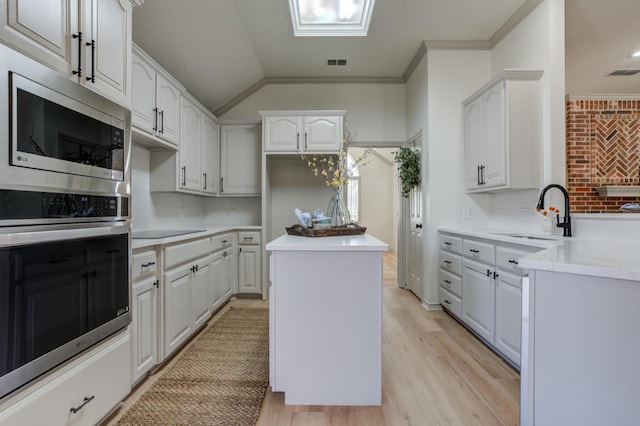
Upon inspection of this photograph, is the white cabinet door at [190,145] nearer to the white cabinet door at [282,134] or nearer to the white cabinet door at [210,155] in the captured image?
the white cabinet door at [210,155]

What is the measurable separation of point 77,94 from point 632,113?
4378mm

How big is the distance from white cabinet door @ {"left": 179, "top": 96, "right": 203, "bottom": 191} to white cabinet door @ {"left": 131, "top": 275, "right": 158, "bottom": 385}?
1323 millimetres

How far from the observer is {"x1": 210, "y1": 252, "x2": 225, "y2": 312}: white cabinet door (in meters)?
3.02

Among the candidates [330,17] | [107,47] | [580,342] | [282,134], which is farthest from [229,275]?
[580,342]

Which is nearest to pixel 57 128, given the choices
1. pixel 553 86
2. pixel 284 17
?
pixel 284 17

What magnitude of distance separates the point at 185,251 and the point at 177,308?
43cm

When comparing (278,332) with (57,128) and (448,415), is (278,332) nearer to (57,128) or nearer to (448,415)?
(448,415)

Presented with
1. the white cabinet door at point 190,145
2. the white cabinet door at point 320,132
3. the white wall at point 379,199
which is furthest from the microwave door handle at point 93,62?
the white wall at point 379,199

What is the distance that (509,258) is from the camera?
7.04ft

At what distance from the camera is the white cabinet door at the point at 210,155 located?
3523 millimetres

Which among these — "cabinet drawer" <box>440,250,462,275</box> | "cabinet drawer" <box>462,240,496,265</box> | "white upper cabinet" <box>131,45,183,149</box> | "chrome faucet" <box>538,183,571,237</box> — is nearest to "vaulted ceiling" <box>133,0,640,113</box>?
"white upper cabinet" <box>131,45,183,149</box>

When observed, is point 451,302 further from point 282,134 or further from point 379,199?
point 379,199

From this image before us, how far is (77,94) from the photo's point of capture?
4.03 ft

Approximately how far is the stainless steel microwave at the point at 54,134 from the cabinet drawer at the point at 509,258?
2.46 metres
